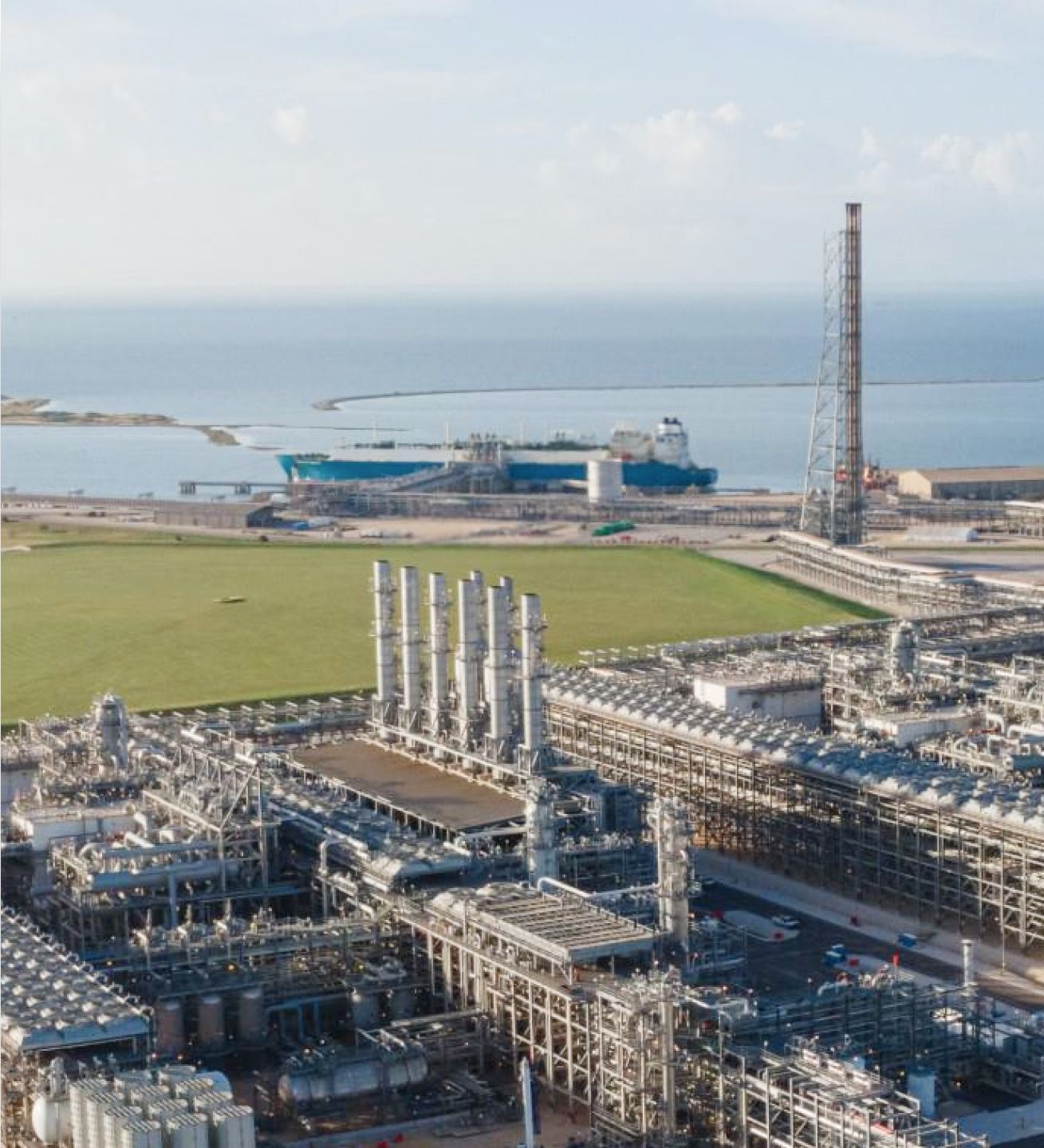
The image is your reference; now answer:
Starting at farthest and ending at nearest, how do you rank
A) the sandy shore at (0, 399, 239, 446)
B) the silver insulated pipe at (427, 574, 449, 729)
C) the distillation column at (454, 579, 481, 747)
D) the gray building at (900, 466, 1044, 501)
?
the sandy shore at (0, 399, 239, 446), the gray building at (900, 466, 1044, 501), the silver insulated pipe at (427, 574, 449, 729), the distillation column at (454, 579, 481, 747)

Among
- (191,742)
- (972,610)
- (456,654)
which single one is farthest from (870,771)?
(972,610)

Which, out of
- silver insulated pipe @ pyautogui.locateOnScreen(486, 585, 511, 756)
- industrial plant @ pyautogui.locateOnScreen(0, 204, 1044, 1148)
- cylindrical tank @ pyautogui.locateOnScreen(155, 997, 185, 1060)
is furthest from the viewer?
silver insulated pipe @ pyautogui.locateOnScreen(486, 585, 511, 756)

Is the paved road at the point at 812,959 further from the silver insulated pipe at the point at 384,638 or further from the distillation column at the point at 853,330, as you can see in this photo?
the distillation column at the point at 853,330

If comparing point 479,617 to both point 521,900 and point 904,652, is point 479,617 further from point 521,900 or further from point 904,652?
point 904,652

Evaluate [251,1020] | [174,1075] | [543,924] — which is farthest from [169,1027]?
[543,924]

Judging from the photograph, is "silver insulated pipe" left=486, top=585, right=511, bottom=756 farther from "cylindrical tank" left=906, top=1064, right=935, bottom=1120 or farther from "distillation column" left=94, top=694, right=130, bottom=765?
"cylindrical tank" left=906, top=1064, right=935, bottom=1120

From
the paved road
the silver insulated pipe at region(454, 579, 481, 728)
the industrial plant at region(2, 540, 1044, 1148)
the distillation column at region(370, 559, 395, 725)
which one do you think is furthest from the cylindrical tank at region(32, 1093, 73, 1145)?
the distillation column at region(370, 559, 395, 725)

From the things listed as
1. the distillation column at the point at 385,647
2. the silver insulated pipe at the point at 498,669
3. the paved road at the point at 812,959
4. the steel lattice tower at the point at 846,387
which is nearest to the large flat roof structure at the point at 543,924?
the paved road at the point at 812,959

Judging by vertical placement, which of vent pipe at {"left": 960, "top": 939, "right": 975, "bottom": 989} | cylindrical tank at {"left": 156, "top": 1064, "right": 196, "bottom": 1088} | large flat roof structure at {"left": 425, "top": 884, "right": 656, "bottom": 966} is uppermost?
large flat roof structure at {"left": 425, "top": 884, "right": 656, "bottom": 966}
